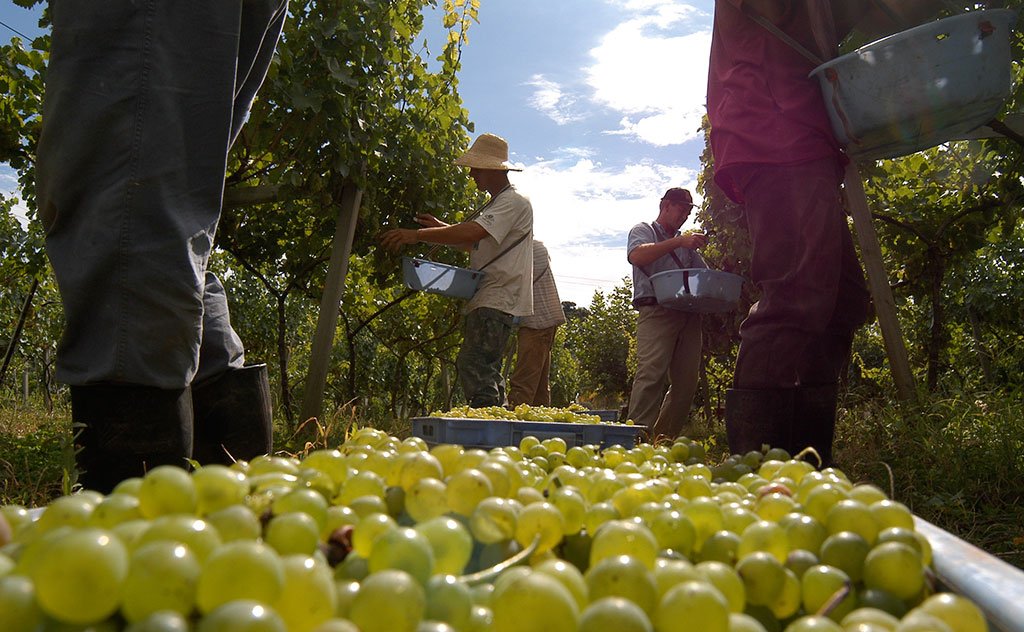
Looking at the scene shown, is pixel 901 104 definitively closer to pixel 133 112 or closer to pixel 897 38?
pixel 897 38

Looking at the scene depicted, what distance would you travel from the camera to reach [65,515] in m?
0.64

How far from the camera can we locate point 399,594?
0.50m

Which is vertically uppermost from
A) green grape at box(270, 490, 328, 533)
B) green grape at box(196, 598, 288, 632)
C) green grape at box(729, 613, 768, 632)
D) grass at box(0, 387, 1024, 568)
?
green grape at box(270, 490, 328, 533)

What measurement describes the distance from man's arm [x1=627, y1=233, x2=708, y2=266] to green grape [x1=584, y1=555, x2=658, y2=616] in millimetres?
5049

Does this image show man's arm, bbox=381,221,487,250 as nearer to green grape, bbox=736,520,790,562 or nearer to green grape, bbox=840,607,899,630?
green grape, bbox=736,520,790,562

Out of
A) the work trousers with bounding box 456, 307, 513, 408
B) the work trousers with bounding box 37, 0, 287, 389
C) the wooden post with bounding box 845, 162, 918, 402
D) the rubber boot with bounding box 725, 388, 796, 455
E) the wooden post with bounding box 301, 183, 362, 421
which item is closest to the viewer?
the work trousers with bounding box 37, 0, 287, 389

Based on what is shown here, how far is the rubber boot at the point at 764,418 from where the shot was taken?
91.7 inches

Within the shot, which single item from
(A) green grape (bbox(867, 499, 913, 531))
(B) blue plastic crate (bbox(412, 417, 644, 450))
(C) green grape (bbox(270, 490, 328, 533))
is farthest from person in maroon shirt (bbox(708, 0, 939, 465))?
(C) green grape (bbox(270, 490, 328, 533))

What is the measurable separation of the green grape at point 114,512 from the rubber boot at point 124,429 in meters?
1.02

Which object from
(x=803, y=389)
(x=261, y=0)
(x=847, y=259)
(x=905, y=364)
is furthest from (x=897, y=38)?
(x=905, y=364)

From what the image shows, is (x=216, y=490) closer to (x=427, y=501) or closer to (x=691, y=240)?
(x=427, y=501)

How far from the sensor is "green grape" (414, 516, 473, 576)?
24.9 inches

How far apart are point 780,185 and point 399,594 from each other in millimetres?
2344

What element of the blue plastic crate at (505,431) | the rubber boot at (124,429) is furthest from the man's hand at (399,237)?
the rubber boot at (124,429)
